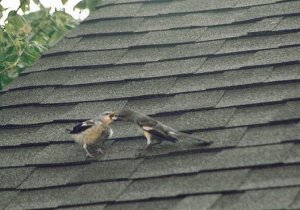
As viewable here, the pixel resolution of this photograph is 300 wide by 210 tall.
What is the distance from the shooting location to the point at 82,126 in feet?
20.0

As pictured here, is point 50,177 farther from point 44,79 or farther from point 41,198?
point 44,79

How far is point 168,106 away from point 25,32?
2.50 m

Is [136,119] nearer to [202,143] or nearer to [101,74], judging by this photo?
[202,143]

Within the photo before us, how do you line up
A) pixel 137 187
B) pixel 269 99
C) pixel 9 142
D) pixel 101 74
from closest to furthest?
pixel 137 187 < pixel 269 99 < pixel 9 142 < pixel 101 74

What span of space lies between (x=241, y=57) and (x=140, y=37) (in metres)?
0.93

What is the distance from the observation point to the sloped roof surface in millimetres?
5266

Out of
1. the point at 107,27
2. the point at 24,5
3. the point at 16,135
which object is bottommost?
the point at 16,135

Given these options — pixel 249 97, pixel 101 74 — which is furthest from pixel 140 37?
pixel 249 97

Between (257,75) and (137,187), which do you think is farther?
(257,75)

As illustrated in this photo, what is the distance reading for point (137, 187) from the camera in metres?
5.41

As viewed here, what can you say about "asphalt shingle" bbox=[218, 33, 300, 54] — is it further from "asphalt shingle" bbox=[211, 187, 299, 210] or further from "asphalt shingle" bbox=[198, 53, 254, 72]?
"asphalt shingle" bbox=[211, 187, 299, 210]

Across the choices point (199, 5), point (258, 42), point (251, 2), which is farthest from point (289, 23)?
point (199, 5)

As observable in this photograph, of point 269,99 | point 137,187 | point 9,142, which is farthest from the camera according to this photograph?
point 9,142

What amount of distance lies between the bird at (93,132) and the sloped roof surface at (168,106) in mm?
70
